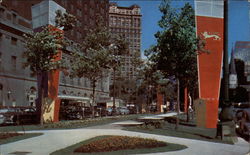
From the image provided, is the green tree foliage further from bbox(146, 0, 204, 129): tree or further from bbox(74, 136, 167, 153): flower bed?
bbox(74, 136, 167, 153): flower bed

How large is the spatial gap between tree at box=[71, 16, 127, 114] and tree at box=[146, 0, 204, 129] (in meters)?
10.3

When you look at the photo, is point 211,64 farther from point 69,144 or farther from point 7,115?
point 7,115

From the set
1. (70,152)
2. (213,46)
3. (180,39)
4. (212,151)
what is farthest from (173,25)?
(70,152)

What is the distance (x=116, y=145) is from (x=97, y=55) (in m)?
18.3

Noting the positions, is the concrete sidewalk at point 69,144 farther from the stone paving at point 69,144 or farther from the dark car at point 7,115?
the dark car at point 7,115

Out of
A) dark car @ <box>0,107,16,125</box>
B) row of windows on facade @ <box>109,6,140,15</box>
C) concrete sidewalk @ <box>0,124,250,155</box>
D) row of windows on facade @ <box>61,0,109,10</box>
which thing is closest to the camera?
concrete sidewalk @ <box>0,124,250,155</box>

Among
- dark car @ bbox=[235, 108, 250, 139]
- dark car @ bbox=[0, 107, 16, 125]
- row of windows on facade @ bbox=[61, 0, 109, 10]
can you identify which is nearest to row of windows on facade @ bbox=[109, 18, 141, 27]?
row of windows on facade @ bbox=[61, 0, 109, 10]

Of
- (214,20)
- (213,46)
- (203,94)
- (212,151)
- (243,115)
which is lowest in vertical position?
(212,151)

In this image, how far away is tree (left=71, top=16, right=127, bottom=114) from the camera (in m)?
26.7

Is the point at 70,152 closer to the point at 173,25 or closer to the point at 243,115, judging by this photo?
the point at 243,115

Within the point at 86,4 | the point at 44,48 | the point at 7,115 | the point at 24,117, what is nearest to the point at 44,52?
the point at 44,48

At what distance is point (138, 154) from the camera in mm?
9430

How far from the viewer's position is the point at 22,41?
1160 inches

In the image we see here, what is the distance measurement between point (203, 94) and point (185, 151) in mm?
2745
